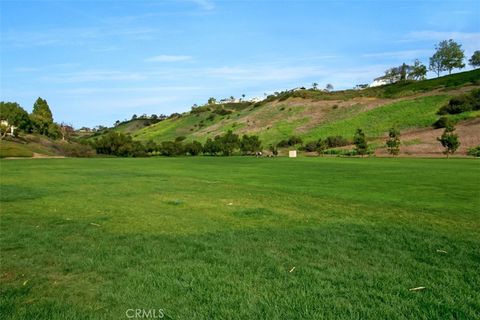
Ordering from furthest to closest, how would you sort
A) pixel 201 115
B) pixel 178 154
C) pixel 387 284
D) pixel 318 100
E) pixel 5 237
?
pixel 201 115, pixel 318 100, pixel 178 154, pixel 5 237, pixel 387 284

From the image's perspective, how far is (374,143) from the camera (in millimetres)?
66250

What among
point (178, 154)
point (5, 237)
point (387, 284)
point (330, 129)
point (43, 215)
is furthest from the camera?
point (330, 129)

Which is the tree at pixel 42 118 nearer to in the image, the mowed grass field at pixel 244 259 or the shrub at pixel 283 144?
the shrub at pixel 283 144

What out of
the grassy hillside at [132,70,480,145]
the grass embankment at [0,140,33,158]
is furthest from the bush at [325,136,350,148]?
the grass embankment at [0,140,33,158]

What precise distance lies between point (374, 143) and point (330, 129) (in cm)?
1886

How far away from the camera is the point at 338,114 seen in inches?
3755

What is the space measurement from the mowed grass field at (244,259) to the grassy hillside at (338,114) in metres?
65.7

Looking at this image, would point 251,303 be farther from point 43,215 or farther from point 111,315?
point 43,215

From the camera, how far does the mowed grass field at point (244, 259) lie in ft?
16.1

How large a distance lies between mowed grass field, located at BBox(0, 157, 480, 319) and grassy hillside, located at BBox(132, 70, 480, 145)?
216ft

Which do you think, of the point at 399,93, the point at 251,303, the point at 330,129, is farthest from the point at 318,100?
the point at 251,303

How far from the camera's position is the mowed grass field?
492 centimetres

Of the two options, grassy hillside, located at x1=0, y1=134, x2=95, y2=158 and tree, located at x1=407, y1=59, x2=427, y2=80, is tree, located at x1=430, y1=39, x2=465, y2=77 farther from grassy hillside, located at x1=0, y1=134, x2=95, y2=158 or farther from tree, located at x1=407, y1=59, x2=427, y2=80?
grassy hillside, located at x1=0, y1=134, x2=95, y2=158

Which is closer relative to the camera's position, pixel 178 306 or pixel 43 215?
pixel 178 306
